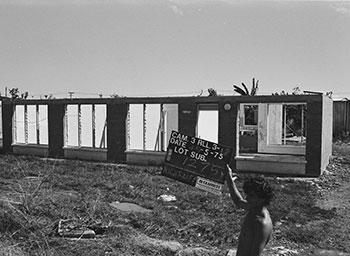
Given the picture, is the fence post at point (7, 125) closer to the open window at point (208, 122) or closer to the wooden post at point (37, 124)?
the wooden post at point (37, 124)

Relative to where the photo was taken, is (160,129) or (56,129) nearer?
(160,129)

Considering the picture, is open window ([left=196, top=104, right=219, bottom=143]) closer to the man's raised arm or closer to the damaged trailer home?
the damaged trailer home

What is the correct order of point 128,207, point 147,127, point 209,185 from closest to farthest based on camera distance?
1. point 209,185
2. point 128,207
3. point 147,127

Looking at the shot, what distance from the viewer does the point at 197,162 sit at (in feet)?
15.7

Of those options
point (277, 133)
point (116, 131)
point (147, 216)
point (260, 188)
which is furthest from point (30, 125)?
point (260, 188)

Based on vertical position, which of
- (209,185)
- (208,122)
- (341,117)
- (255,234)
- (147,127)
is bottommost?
(255,234)

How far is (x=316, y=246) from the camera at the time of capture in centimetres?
714

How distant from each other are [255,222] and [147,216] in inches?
183

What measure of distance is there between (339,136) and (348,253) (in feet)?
59.3

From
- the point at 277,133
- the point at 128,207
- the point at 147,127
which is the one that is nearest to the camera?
the point at 128,207

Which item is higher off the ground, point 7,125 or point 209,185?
point 7,125

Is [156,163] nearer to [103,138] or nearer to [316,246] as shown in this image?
[103,138]

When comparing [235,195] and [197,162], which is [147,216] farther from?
[235,195]

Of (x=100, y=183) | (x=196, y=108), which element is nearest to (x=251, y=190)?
(x=100, y=183)
